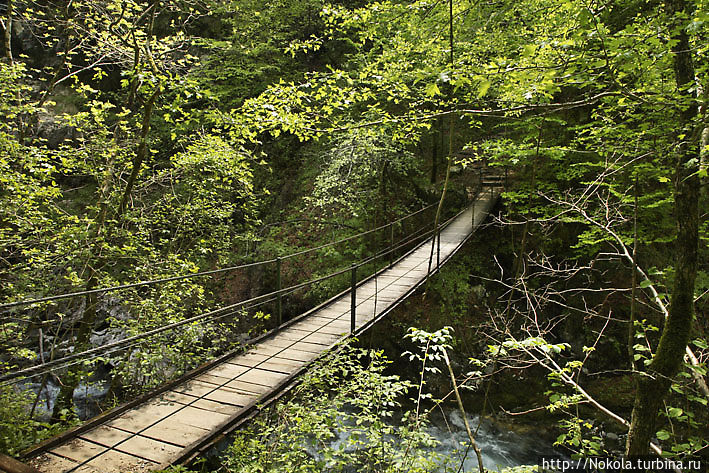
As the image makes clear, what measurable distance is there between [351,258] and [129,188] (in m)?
4.96

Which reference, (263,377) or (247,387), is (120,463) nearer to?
(247,387)

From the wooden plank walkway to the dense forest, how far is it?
392 mm

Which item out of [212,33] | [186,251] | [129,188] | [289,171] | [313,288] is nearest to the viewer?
[129,188]

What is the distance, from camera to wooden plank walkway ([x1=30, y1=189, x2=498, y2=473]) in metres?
2.61

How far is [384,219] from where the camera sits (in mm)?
9133

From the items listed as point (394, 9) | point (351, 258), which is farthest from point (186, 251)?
point (394, 9)

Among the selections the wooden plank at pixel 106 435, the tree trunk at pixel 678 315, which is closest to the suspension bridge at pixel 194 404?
the wooden plank at pixel 106 435

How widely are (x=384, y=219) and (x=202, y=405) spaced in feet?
21.2

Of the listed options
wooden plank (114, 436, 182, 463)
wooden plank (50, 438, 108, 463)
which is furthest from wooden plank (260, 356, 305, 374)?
wooden plank (50, 438, 108, 463)

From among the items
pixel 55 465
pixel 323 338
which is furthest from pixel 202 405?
pixel 323 338

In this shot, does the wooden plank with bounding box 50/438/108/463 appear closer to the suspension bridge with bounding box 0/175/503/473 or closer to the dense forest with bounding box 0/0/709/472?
the suspension bridge with bounding box 0/175/503/473

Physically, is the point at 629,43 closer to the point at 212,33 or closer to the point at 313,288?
the point at 313,288

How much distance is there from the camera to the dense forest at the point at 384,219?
2.94 metres

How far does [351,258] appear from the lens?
8.77m
